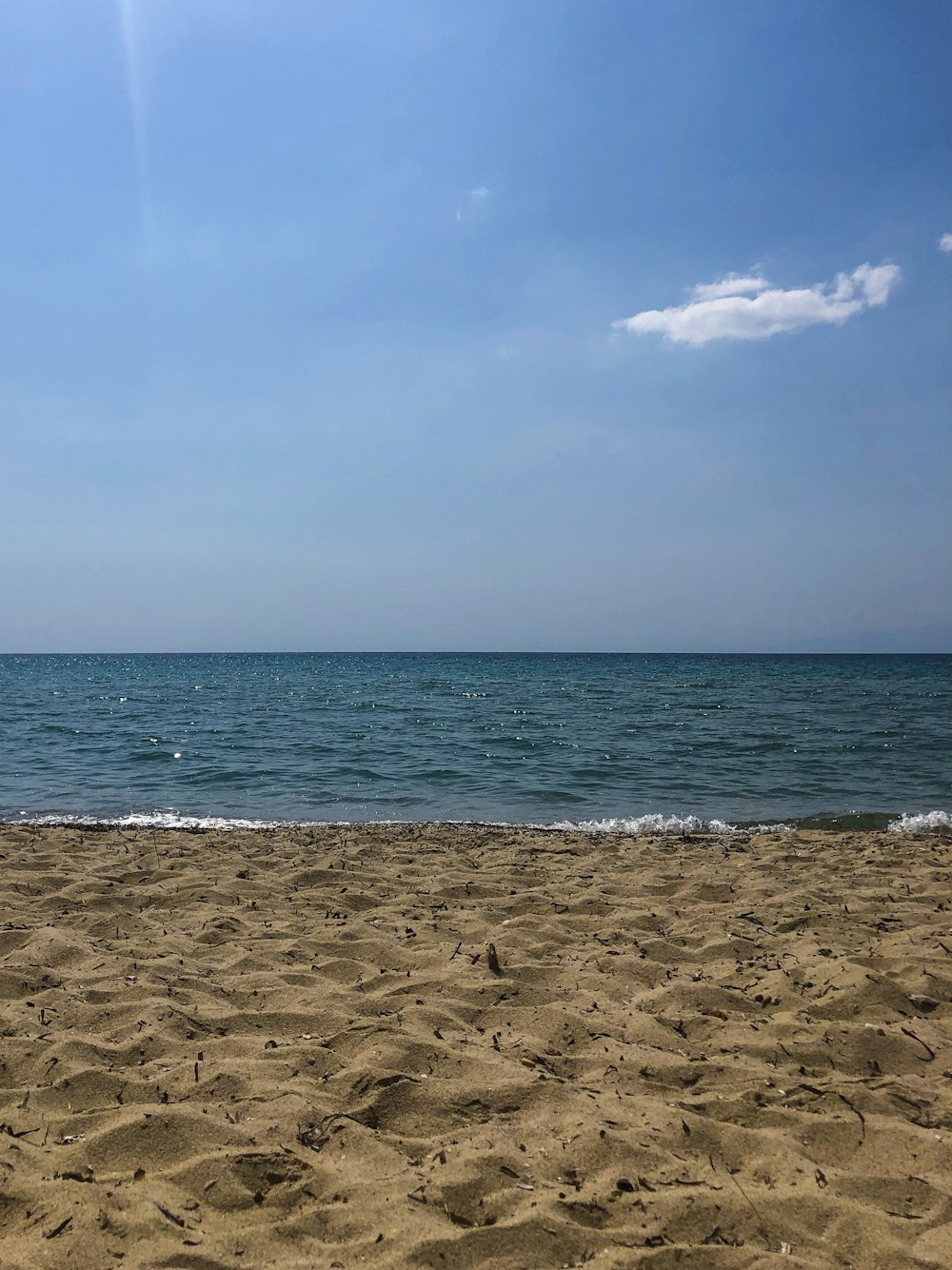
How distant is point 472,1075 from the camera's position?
12.3ft

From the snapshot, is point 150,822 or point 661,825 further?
point 661,825

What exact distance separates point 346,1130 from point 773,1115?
1.92m

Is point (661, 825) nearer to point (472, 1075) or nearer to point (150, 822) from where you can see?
point (150, 822)

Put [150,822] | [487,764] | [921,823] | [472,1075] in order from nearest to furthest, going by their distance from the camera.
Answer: [472,1075] → [150,822] → [921,823] → [487,764]

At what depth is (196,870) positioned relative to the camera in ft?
24.2

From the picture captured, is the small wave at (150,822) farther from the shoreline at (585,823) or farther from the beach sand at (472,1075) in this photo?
the beach sand at (472,1075)

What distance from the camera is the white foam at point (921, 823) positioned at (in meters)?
10.4

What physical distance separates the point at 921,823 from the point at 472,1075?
932 cm

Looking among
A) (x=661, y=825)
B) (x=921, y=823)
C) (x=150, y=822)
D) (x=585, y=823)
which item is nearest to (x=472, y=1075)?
(x=585, y=823)

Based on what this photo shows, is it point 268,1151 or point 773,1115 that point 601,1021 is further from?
point 268,1151

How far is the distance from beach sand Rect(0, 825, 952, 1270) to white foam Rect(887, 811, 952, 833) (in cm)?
412

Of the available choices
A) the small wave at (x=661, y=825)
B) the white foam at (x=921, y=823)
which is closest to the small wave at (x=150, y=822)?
the small wave at (x=661, y=825)

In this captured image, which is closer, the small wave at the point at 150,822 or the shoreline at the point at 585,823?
the small wave at the point at 150,822

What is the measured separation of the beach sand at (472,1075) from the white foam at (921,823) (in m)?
4.12
